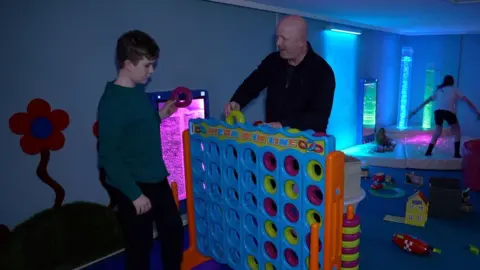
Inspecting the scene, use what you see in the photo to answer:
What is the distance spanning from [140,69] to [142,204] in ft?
1.97

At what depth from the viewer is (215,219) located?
2.35 m

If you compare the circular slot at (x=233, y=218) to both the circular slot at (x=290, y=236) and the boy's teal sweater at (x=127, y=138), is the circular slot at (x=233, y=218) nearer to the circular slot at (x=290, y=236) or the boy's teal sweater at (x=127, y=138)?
the circular slot at (x=290, y=236)

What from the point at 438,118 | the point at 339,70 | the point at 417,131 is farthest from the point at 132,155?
the point at 417,131

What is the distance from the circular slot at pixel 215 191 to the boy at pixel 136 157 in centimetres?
48

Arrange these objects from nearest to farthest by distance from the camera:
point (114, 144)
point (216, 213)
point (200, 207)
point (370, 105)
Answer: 1. point (114, 144)
2. point (216, 213)
3. point (200, 207)
4. point (370, 105)

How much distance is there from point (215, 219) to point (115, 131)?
3.42ft

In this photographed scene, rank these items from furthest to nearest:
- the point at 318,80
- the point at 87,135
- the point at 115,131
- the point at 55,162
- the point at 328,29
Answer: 1. the point at 328,29
2. the point at 87,135
3. the point at 55,162
4. the point at 318,80
5. the point at 115,131

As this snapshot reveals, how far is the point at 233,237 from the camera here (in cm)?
227

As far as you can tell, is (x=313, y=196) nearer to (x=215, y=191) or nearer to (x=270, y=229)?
(x=270, y=229)

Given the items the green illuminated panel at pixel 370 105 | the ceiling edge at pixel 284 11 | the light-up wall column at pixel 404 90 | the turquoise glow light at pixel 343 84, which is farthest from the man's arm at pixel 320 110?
the light-up wall column at pixel 404 90

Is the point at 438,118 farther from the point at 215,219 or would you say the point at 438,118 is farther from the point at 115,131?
the point at 115,131

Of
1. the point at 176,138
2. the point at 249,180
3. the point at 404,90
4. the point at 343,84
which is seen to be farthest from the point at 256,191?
the point at 404,90

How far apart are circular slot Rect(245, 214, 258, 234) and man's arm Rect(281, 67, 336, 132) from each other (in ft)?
1.92

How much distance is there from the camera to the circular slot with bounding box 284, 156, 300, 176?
187cm
